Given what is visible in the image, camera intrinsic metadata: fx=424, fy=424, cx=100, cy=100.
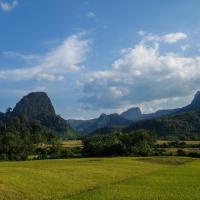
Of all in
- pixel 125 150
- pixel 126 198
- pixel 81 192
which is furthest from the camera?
pixel 125 150

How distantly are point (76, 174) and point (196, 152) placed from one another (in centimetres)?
8712

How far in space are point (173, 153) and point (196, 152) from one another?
7927 millimetres

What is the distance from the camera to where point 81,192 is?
4838cm

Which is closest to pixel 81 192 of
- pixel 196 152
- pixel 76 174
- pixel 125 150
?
pixel 76 174

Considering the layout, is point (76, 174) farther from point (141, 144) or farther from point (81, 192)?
point (141, 144)

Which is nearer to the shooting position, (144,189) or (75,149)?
(144,189)

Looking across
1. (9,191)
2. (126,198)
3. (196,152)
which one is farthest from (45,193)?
(196,152)

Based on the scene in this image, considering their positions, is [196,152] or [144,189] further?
[196,152]

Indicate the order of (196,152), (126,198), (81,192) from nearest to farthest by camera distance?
1. (126,198)
2. (81,192)
3. (196,152)

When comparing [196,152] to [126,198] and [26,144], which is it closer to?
[26,144]

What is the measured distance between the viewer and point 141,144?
6580 inches

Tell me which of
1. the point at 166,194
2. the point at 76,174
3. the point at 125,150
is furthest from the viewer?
the point at 125,150

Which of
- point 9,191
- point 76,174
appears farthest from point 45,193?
point 76,174

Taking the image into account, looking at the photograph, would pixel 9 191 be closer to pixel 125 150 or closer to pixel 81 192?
pixel 81 192
